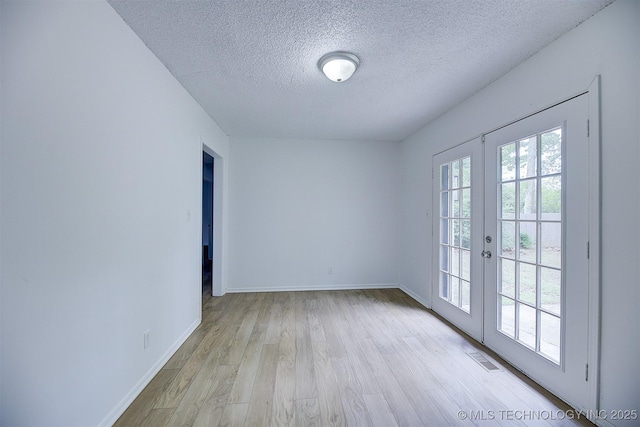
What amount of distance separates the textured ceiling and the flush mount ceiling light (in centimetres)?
5

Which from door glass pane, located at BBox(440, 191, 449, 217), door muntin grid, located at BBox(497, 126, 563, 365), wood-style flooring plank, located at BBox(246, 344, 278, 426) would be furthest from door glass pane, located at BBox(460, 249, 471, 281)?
wood-style flooring plank, located at BBox(246, 344, 278, 426)

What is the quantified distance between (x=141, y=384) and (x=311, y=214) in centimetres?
290

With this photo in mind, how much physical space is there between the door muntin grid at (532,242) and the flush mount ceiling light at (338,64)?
58.7 inches

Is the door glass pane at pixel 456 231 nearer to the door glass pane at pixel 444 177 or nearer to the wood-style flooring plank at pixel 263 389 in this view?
the door glass pane at pixel 444 177

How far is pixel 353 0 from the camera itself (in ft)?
4.66

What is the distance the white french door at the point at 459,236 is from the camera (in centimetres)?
250

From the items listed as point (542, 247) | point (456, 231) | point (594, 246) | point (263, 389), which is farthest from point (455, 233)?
point (263, 389)

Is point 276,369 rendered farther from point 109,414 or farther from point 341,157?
point 341,157

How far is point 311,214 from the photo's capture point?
Answer: 4168 millimetres

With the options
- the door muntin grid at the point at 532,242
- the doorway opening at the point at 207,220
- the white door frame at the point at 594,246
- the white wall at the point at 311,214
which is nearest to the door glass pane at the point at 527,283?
the door muntin grid at the point at 532,242

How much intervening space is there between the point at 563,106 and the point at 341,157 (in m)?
2.84

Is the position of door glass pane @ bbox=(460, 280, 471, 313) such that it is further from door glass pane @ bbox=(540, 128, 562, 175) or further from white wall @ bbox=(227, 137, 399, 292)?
white wall @ bbox=(227, 137, 399, 292)

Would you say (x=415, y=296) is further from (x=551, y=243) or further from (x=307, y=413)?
(x=307, y=413)

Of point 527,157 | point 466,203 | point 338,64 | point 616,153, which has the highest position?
point 338,64
